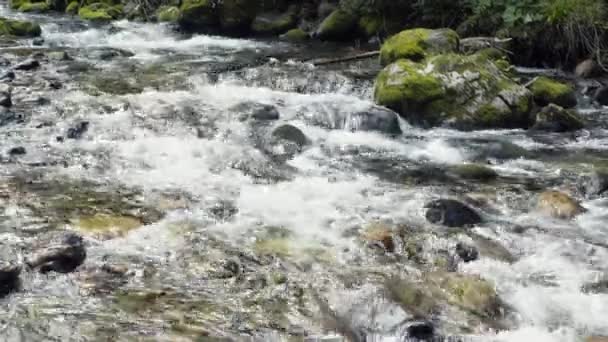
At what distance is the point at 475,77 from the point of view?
10.2 meters

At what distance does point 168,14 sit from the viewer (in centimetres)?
2136

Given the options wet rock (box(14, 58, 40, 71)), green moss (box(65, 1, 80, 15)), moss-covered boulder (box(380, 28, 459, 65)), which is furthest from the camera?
green moss (box(65, 1, 80, 15))

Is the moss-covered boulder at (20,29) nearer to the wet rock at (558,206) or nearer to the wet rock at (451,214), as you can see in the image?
the wet rock at (451,214)

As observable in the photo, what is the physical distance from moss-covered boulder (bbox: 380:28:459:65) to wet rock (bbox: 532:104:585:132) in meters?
2.63

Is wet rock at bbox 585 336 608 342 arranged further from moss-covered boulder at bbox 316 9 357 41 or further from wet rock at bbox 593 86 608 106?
moss-covered boulder at bbox 316 9 357 41

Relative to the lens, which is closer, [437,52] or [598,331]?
[598,331]

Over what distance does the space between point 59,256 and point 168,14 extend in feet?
57.6

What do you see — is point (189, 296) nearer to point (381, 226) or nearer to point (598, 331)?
point (381, 226)

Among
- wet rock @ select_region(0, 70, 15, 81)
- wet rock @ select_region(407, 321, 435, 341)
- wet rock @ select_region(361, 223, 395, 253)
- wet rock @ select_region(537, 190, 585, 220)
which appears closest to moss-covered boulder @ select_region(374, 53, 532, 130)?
wet rock @ select_region(537, 190, 585, 220)

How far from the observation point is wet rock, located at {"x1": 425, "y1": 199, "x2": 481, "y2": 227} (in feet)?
20.7

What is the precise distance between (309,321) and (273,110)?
235 inches

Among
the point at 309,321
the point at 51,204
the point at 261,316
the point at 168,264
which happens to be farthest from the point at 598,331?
the point at 51,204

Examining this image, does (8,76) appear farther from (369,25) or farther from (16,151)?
(369,25)

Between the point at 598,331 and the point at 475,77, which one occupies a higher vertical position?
the point at 475,77
